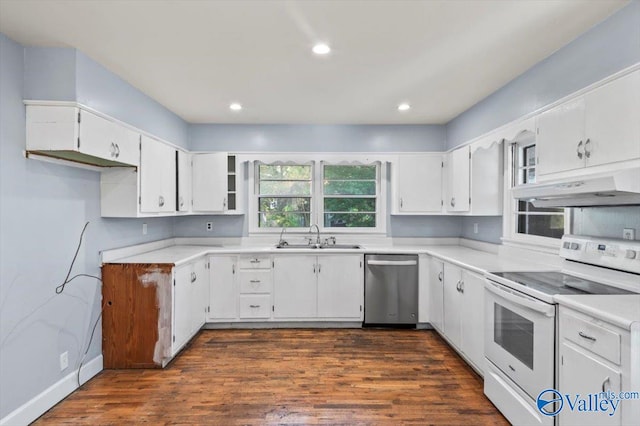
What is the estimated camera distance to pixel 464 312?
117 inches

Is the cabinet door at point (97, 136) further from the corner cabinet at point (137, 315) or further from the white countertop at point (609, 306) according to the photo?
the white countertop at point (609, 306)

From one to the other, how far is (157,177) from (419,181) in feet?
9.99

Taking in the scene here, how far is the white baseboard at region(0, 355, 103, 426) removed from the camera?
6.88 feet

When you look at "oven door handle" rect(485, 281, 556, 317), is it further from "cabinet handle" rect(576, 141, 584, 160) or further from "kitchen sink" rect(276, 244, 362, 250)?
"kitchen sink" rect(276, 244, 362, 250)

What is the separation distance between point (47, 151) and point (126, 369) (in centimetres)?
190

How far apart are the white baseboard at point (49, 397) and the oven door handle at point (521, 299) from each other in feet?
10.5

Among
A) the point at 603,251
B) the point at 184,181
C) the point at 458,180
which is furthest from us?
the point at 184,181

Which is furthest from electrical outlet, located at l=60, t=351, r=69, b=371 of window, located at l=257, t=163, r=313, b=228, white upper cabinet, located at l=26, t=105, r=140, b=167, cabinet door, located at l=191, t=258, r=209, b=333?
window, located at l=257, t=163, r=313, b=228

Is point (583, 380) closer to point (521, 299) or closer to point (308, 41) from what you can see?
point (521, 299)

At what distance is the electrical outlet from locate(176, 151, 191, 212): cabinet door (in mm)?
1791

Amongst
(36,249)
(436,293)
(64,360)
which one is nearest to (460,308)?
(436,293)

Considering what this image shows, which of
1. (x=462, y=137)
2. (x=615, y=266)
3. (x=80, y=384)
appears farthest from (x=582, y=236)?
(x=80, y=384)

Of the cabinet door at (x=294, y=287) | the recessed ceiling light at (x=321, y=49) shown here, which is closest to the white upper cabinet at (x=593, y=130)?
the recessed ceiling light at (x=321, y=49)

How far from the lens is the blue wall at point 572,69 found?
186cm
